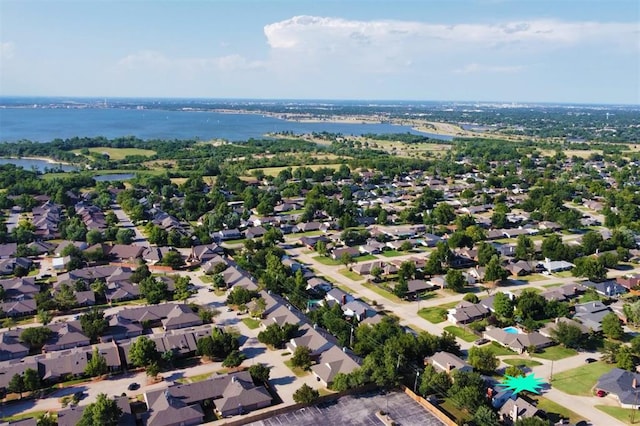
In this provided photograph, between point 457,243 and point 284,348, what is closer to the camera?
point 284,348

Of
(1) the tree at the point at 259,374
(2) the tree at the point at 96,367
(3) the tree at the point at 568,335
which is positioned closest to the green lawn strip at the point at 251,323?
(1) the tree at the point at 259,374

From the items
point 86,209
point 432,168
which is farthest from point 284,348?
point 432,168

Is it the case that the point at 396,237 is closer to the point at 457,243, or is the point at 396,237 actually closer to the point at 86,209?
the point at 457,243

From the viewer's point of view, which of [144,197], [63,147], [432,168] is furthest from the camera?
[63,147]

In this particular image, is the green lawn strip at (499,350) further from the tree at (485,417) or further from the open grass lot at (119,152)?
the open grass lot at (119,152)

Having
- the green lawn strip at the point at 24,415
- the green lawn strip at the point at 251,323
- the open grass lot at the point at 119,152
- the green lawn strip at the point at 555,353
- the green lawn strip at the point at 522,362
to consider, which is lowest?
the green lawn strip at the point at 522,362

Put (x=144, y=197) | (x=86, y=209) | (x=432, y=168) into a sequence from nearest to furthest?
1. (x=86, y=209)
2. (x=144, y=197)
3. (x=432, y=168)
